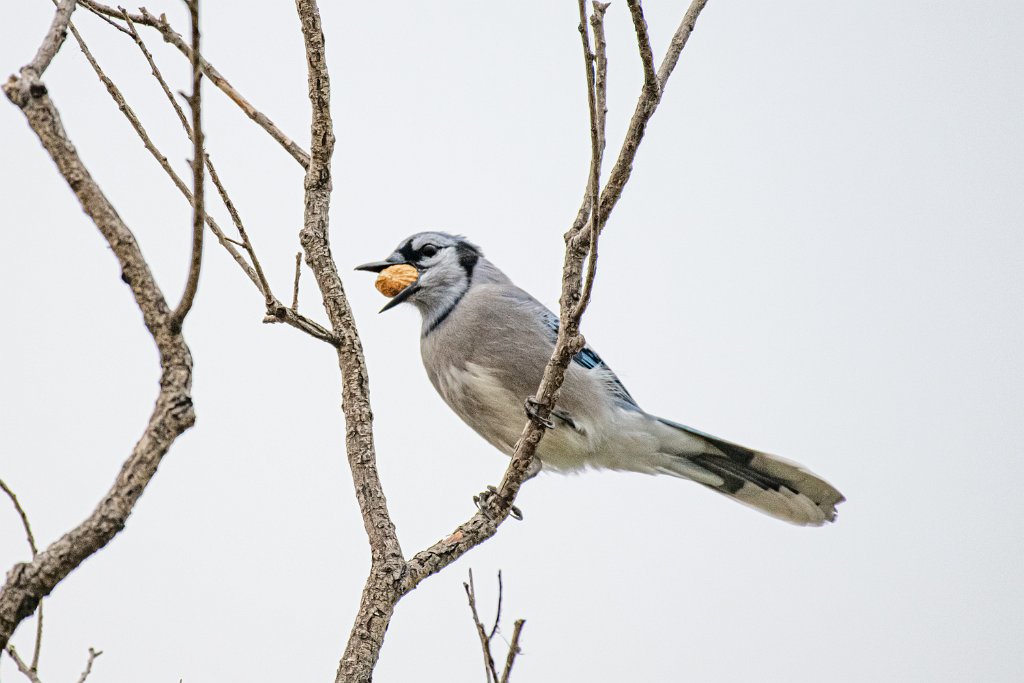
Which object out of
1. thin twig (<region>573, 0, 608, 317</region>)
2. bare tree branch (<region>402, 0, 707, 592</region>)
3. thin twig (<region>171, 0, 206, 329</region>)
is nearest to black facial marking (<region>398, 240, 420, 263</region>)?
bare tree branch (<region>402, 0, 707, 592</region>)

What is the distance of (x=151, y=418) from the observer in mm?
1380

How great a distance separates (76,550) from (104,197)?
0.50 m

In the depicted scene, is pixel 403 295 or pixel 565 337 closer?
pixel 565 337

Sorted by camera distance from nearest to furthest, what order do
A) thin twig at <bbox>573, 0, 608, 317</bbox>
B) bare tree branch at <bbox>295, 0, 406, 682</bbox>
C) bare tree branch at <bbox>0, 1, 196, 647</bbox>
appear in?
bare tree branch at <bbox>0, 1, 196, 647</bbox> → thin twig at <bbox>573, 0, 608, 317</bbox> → bare tree branch at <bbox>295, 0, 406, 682</bbox>

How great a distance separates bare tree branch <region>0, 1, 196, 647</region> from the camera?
1319 millimetres

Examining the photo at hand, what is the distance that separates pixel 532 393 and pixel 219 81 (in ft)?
5.71

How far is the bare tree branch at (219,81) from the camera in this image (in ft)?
6.95

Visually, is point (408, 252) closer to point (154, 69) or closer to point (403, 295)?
point (403, 295)

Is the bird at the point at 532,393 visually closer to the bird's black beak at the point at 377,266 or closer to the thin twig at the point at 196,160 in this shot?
the bird's black beak at the point at 377,266

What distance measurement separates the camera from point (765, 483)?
3.72 m

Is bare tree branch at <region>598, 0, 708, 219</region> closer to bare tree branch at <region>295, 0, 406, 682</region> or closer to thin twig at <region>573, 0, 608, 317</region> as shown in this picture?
thin twig at <region>573, 0, 608, 317</region>

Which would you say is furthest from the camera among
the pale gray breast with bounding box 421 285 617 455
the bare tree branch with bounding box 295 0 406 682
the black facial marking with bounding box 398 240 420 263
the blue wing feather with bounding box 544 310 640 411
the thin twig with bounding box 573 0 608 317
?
the black facial marking with bounding box 398 240 420 263

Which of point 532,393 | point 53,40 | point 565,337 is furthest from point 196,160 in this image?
point 532,393

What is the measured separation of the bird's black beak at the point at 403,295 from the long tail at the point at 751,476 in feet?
3.46
